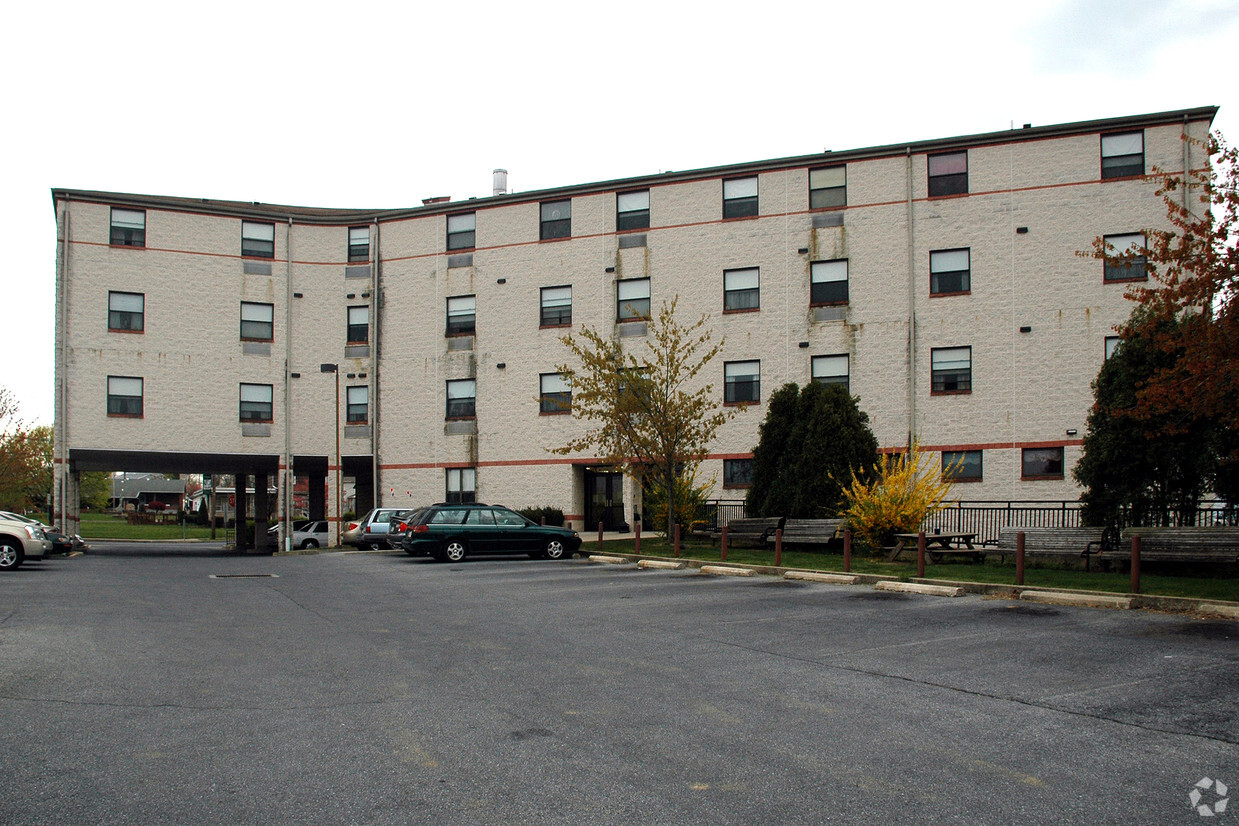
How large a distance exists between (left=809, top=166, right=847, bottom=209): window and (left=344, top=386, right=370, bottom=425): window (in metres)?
18.6

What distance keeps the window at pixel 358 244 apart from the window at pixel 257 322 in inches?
146

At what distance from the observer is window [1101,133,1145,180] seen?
29.9 metres

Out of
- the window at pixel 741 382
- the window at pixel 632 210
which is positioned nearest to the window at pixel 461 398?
the window at pixel 632 210

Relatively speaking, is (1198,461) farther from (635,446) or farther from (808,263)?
(808,263)

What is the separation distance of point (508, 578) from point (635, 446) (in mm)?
8229

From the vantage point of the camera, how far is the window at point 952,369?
103 feet

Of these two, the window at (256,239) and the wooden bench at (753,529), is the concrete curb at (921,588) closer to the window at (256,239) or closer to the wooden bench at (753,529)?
the wooden bench at (753,529)

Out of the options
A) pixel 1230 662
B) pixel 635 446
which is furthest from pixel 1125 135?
pixel 1230 662

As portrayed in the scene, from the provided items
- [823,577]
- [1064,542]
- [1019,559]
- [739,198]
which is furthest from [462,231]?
[1019,559]

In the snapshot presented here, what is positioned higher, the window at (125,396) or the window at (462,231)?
the window at (462,231)

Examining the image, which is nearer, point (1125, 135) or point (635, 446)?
point (635, 446)

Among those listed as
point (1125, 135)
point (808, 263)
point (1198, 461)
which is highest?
point (1125, 135)

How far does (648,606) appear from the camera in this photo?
13.9 metres

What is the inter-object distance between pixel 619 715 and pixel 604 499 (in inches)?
1203
